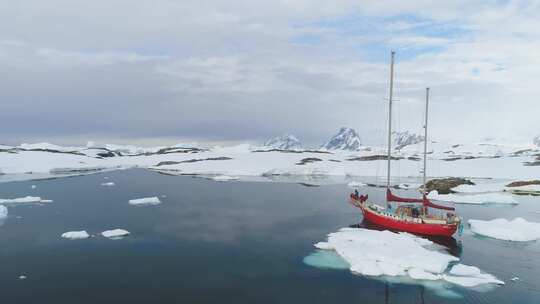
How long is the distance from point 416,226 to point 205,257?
12.3m

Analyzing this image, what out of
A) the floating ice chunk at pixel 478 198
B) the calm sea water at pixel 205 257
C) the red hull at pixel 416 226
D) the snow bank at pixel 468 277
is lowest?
the calm sea water at pixel 205 257

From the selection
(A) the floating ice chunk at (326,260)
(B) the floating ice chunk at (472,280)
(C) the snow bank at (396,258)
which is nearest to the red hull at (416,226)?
(C) the snow bank at (396,258)

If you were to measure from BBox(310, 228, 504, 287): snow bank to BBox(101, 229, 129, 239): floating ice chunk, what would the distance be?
10545 millimetres

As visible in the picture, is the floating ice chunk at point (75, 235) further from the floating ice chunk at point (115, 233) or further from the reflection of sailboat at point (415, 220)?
the reflection of sailboat at point (415, 220)

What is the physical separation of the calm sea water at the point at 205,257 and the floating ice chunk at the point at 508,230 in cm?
81

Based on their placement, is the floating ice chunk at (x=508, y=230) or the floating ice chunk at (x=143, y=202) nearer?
the floating ice chunk at (x=508, y=230)

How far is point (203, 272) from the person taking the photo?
58.6 feet

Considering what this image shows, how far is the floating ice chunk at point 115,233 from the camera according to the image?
2347 cm

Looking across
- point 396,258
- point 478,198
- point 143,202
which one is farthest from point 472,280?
point 143,202

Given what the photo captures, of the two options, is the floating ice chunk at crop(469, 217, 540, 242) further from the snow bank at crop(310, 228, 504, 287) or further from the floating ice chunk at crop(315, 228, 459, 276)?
the floating ice chunk at crop(315, 228, 459, 276)

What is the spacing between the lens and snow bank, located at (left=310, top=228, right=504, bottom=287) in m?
16.9

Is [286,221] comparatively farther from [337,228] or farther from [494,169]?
[494,169]

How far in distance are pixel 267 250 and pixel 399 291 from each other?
729 cm

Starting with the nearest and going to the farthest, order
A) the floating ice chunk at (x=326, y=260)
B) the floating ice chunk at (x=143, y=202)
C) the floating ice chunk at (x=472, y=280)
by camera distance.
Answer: the floating ice chunk at (x=472, y=280), the floating ice chunk at (x=326, y=260), the floating ice chunk at (x=143, y=202)
